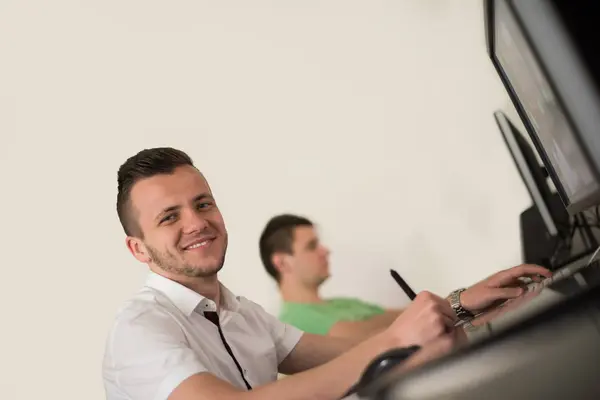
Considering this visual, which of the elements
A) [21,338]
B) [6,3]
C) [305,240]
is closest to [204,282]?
[21,338]

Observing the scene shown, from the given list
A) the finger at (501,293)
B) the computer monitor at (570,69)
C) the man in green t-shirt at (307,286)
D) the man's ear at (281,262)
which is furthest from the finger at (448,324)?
the man's ear at (281,262)

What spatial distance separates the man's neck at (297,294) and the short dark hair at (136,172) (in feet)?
3.03

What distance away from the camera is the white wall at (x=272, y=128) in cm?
191

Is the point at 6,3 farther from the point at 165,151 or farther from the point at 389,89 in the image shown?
the point at 389,89

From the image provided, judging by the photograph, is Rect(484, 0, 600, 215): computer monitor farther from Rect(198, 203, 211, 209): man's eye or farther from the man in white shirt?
Rect(198, 203, 211, 209): man's eye

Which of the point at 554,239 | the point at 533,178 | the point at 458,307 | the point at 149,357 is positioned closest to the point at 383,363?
Result: the point at 149,357

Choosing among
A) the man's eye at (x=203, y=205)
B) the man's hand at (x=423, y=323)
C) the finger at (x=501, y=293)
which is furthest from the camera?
the man's eye at (x=203, y=205)

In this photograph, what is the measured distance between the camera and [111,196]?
1938 millimetres

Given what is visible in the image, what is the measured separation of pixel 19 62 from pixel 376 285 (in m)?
1.32

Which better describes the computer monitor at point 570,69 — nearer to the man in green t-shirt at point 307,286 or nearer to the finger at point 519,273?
the finger at point 519,273

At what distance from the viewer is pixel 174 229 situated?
47.1 inches

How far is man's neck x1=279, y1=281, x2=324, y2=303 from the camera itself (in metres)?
2.09

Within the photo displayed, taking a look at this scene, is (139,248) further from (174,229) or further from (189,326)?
(189,326)

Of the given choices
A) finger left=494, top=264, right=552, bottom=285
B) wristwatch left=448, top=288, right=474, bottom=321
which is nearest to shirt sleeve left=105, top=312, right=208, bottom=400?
wristwatch left=448, top=288, right=474, bottom=321
